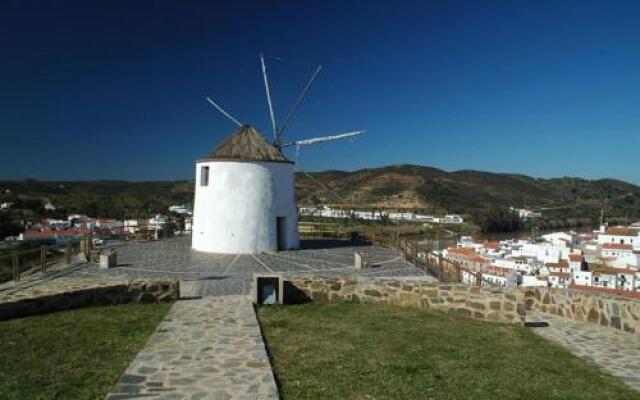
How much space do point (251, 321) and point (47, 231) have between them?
4250cm

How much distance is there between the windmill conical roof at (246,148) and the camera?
17.1 metres

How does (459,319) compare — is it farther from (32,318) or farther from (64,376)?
(32,318)

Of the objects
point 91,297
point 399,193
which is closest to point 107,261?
point 91,297

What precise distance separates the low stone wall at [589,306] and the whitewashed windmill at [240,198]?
31.5 feet

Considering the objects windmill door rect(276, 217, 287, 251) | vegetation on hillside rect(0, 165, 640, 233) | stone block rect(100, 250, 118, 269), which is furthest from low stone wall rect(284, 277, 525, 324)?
vegetation on hillside rect(0, 165, 640, 233)

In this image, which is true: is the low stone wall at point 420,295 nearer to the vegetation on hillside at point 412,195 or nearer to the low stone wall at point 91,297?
the low stone wall at point 91,297

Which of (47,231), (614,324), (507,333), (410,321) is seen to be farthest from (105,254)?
(47,231)

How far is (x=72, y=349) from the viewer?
6031 mm

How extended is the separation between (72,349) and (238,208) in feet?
36.2

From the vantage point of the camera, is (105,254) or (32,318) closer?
(32,318)

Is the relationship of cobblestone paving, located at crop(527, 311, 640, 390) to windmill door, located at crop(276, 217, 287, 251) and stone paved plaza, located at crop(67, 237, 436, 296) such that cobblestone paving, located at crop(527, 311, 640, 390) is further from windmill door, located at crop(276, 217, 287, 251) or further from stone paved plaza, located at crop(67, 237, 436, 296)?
windmill door, located at crop(276, 217, 287, 251)

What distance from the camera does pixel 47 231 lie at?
143ft

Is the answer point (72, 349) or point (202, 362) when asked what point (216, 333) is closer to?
point (202, 362)

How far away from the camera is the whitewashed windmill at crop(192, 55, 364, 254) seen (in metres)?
16.9
